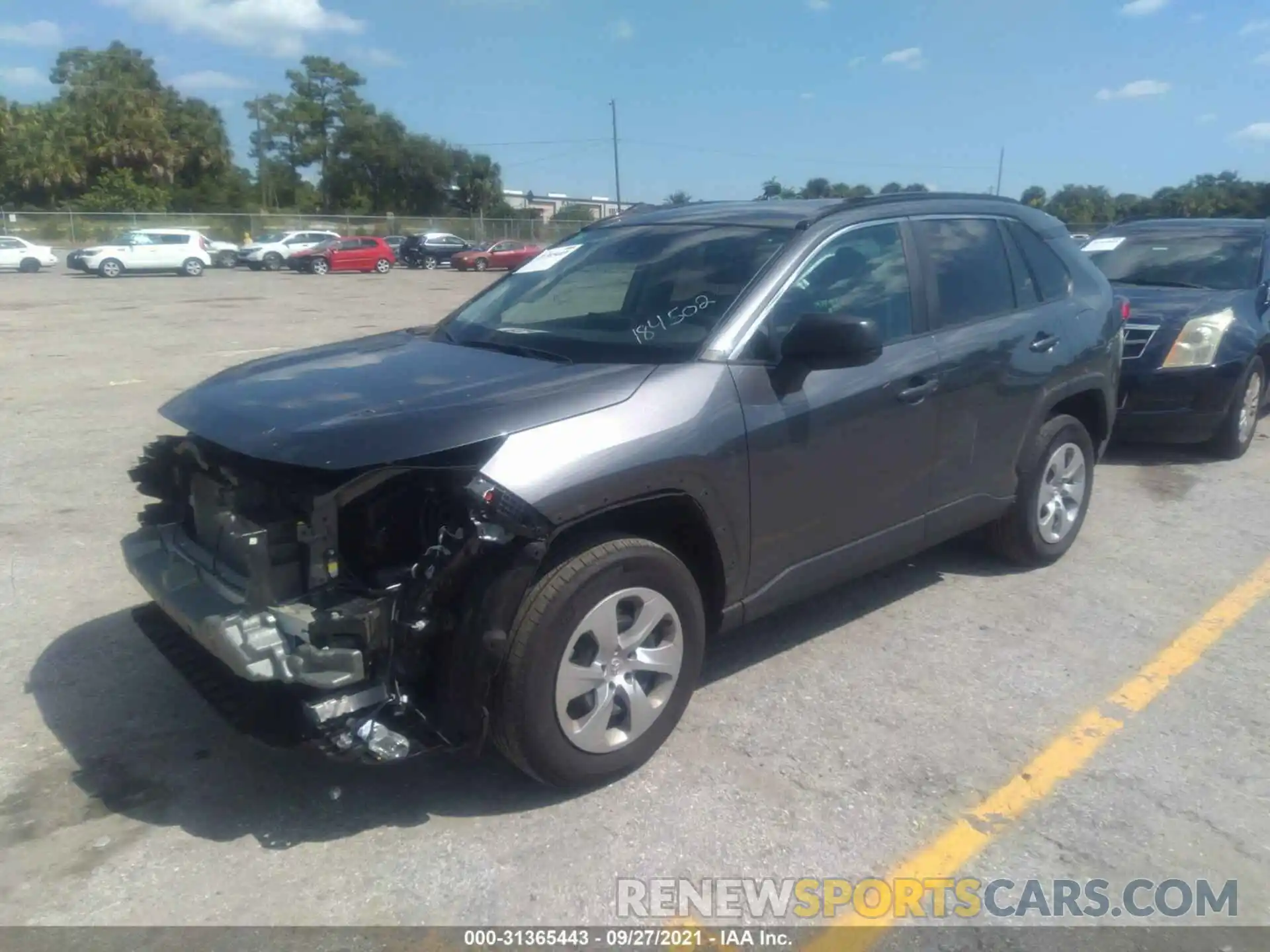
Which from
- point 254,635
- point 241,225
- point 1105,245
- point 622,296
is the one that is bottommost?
point 254,635

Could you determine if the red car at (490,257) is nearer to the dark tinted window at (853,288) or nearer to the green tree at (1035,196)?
the green tree at (1035,196)

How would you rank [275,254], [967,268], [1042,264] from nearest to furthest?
1. [967,268]
2. [1042,264]
3. [275,254]

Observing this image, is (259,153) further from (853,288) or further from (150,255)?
(853,288)

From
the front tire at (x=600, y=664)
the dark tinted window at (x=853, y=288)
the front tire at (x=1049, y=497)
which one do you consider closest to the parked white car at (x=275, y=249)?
the front tire at (x=1049, y=497)

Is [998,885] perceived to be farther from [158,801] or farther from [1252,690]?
[158,801]

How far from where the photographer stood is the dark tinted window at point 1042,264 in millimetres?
5113

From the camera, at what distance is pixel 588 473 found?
3.14 meters

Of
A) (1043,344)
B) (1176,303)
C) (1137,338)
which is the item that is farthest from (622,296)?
(1176,303)

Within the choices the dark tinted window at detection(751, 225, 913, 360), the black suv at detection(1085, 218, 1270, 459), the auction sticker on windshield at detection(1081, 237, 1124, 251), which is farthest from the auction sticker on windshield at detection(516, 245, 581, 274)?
the auction sticker on windshield at detection(1081, 237, 1124, 251)

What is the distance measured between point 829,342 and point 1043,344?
1.90m

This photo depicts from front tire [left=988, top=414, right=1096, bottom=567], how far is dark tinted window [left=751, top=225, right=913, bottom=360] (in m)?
1.23

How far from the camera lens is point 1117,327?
5605mm

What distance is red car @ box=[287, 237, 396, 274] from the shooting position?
39281mm

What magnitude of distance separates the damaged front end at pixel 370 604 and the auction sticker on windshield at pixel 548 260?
72.4 inches
